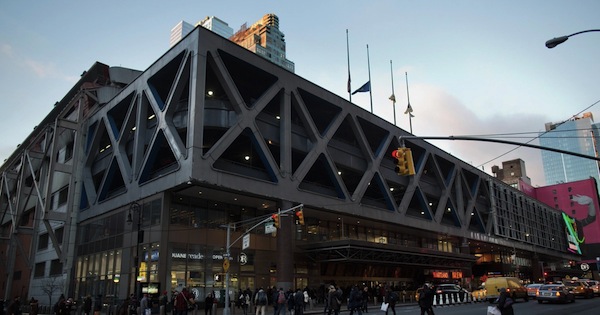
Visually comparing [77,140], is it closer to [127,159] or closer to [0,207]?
[127,159]

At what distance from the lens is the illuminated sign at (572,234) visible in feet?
398

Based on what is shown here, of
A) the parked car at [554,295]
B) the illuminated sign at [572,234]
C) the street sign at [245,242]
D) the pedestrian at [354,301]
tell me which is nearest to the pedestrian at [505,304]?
the pedestrian at [354,301]

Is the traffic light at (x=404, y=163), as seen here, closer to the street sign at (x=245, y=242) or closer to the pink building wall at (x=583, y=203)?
the street sign at (x=245, y=242)

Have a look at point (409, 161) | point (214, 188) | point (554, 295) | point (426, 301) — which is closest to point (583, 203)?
point (554, 295)

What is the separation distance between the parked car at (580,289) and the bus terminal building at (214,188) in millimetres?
16100

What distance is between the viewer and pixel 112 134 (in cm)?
4828

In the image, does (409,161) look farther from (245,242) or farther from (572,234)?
(572,234)

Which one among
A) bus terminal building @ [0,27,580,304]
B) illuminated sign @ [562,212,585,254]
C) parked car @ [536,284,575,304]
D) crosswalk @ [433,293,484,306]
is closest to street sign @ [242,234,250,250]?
bus terminal building @ [0,27,580,304]

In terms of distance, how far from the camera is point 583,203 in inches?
5492

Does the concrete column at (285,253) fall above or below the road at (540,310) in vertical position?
above

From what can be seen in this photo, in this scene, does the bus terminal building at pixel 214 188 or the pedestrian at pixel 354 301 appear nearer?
the pedestrian at pixel 354 301

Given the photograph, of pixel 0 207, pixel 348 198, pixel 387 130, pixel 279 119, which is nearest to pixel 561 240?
pixel 387 130

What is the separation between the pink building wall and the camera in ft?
454

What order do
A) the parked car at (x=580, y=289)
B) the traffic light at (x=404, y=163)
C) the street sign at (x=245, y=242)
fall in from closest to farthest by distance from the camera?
1. the traffic light at (x=404, y=163)
2. the street sign at (x=245, y=242)
3. the parked car at (x=580, y=289)
